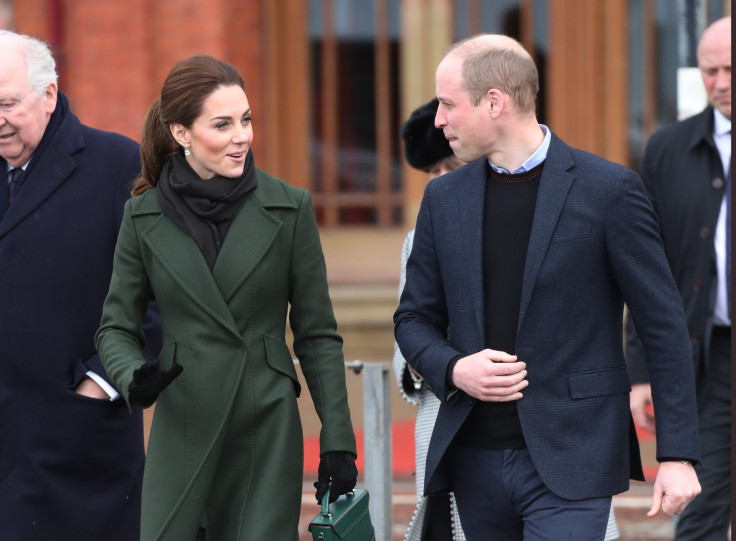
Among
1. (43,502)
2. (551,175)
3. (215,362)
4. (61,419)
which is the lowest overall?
(43,502)

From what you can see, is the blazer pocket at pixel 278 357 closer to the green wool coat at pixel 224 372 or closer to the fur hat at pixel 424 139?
→ the green wool coat at pixel 224 372

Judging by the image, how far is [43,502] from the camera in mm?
3980

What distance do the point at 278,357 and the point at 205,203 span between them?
1.50 feet

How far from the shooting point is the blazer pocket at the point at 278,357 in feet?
Result: 10.9

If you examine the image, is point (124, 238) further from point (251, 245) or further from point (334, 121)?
point (334, 121)

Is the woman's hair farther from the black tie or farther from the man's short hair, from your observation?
the black tie

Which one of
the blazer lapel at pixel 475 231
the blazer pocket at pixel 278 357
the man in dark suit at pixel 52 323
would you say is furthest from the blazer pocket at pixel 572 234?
the man in dark suit at pixel 52 323

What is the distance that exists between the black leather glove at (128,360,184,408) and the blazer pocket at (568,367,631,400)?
991 mm

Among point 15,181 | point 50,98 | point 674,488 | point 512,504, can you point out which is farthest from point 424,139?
point 674,488

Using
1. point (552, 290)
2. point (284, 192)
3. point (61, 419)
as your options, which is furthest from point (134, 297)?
point (552, 290)

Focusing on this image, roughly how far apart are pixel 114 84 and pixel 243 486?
5.94 m

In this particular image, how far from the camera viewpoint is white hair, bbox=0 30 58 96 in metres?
3.90

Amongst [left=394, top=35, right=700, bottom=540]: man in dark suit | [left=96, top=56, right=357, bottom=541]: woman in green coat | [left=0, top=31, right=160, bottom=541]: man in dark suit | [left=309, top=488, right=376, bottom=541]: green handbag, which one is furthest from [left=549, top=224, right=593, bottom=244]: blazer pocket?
[left=0, top=31, right=160, bottom=541]: man in dark suit

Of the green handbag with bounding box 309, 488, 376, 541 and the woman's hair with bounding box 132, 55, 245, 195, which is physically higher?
the woman's hair with bounding box 132, 55, 245, 195
